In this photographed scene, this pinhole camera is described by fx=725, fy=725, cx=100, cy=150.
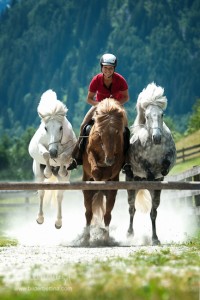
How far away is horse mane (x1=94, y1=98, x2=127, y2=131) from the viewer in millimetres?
12320

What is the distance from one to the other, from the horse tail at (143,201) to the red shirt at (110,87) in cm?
230

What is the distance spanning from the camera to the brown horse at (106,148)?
40.1 feet

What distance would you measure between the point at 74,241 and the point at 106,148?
2.00 metres

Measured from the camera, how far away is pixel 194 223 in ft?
56.4

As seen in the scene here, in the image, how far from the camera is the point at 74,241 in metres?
13.1

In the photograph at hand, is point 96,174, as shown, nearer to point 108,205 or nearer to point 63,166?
point 108,205

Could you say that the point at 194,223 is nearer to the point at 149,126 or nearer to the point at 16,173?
the point at 149,126

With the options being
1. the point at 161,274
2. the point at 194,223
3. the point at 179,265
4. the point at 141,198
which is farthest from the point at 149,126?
the point at 161,274

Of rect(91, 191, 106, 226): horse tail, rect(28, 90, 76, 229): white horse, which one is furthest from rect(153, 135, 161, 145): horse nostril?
rect(28, 90, 76, 229): white horse

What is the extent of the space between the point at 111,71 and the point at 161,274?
24.3ft

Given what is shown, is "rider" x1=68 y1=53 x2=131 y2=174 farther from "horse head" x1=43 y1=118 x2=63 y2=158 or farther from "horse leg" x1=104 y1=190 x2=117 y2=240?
"horse leg" x1=104 y1=190 x2=117 y2=240

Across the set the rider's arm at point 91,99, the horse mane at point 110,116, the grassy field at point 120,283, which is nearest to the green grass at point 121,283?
the grassy field at point 120,283

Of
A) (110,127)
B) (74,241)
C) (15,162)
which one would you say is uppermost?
(15,162)

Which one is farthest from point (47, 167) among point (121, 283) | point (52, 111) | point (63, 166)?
point (121, 283)
